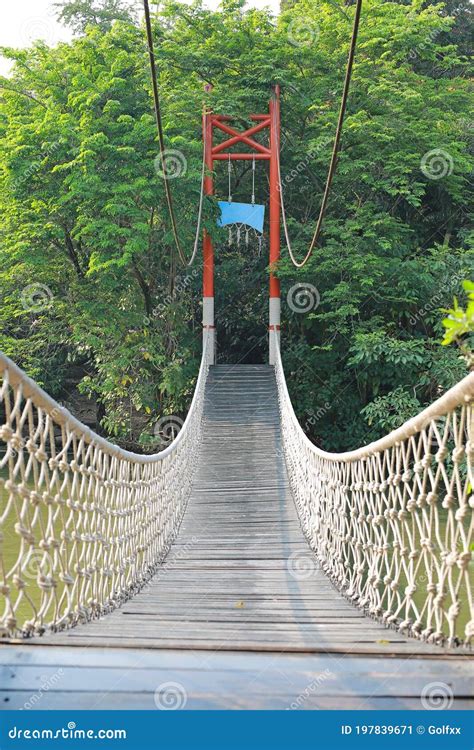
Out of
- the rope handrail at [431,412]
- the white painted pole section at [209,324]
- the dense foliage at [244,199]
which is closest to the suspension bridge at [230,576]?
the rope handrail at [431,412]

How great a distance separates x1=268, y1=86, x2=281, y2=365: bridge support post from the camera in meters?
7.11

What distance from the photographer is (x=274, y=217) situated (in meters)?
7.28

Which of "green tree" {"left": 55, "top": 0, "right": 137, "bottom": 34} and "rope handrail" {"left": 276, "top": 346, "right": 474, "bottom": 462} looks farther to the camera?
"green tree" {"left": 55, "top": 0, "right": 137, "bottom": 34}

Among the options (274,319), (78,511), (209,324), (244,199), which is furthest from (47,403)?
(244,199)

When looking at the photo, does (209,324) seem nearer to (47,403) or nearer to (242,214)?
(242,214)

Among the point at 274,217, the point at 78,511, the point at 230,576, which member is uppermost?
the point at 78,511

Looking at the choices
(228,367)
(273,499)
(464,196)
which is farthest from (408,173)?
(273,499)

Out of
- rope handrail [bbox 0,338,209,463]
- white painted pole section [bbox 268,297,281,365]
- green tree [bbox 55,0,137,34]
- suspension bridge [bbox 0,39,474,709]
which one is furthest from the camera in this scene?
green tree [bbox 55,0,137,34]

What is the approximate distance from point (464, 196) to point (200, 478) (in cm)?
474

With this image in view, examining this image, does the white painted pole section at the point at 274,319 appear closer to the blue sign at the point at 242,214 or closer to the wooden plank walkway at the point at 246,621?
the blue sign at the point at 242,214

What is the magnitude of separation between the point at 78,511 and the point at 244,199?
6.93 m

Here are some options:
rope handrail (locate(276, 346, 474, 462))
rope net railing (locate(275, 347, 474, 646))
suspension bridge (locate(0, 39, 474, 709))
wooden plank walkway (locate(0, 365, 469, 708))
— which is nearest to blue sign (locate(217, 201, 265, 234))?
wooden plank walkway (locate(0, 365, 469, 708))

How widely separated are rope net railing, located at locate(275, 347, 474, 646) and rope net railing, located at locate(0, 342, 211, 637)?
692mm

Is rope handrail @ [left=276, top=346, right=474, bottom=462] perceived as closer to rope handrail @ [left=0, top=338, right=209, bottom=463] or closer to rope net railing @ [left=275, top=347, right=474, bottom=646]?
rope net railing @ [left=275, top=347, right=474, bottom=646]
